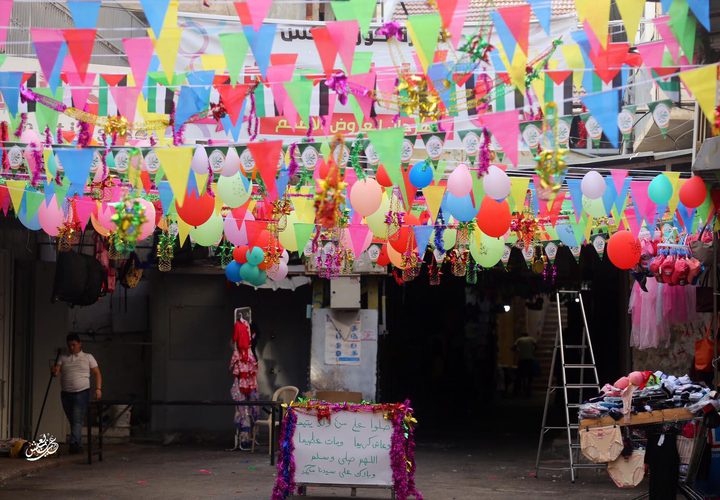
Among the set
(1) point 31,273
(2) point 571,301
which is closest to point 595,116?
(1) point 31,273

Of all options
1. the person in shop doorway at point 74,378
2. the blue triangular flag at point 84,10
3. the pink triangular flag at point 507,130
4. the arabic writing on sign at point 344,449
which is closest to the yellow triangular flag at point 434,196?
the arabic writing on sign at point 344,449

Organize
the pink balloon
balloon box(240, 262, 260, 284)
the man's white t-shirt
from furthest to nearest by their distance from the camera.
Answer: the man's white t-shirt, balloon box(240, 262, 260, 284), the pink balloon

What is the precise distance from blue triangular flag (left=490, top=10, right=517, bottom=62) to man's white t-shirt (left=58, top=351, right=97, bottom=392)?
10.6 meters

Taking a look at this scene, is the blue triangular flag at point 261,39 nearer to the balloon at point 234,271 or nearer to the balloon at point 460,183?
the balloon at point 460,183

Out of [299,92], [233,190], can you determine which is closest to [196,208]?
[233,190]

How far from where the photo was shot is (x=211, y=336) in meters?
19.5

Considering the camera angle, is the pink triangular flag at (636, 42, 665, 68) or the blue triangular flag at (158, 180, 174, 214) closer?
the pink triangular flag at (636, 42, 665, 68)

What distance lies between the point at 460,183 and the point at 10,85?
3930 mm

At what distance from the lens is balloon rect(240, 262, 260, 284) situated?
14.4 m

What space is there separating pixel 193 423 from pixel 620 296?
740 cm

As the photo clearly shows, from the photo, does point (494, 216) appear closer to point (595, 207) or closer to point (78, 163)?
point (595, 207)

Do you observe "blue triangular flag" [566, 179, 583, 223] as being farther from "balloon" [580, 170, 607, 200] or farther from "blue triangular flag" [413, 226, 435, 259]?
"blue triangular flag" [413, 226, 435, 259]

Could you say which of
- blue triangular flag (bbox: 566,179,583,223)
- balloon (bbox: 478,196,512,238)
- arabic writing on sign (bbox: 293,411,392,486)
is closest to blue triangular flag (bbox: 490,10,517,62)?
balloon (bbox: 478,196,512,238)

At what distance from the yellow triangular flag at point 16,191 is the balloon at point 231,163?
8.06ft
